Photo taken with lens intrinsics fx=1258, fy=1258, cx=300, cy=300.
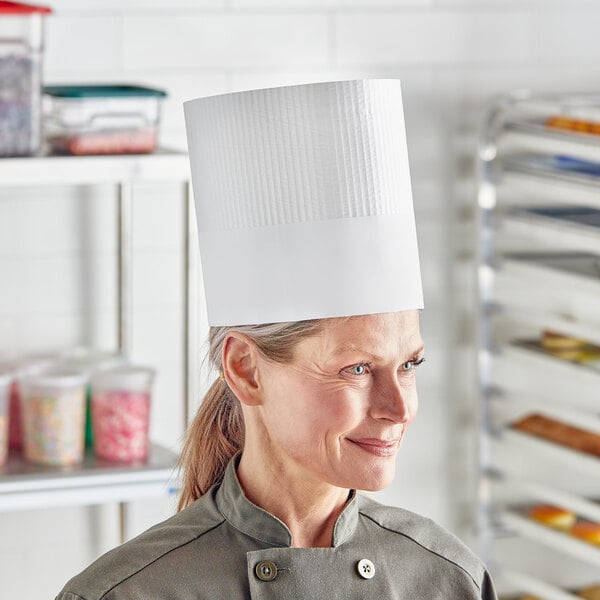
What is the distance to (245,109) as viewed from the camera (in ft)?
4.32

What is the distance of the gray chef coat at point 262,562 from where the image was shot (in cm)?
131

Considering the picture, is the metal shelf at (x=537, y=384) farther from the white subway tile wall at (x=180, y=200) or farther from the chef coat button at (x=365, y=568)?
the chef coat button at (x=365, y=568)

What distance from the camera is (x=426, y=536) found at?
1.44m

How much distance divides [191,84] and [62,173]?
22.5 inches

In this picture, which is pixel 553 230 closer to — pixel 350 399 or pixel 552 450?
pixel 552 450

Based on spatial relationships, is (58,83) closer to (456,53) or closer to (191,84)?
(191,84)

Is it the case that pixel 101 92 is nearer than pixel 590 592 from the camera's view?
Yes

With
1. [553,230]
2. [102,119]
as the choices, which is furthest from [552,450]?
[102,119]

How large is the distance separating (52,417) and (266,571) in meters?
1.13

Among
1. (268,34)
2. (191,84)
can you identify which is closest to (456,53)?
(268,34)

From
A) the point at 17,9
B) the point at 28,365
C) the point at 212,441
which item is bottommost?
the point at 212,441

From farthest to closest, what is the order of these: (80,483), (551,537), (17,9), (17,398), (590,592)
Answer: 1. (590,592)
2. (551,537)
3. (17,398)
4. (80,483)
5. (17,9)

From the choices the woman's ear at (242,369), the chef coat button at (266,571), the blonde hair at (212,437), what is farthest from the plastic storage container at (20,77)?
the chef coat button at (266,571)

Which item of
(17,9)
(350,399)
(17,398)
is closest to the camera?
(350,399)
